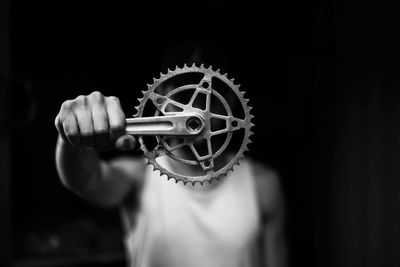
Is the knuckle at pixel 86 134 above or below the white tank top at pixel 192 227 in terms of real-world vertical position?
above

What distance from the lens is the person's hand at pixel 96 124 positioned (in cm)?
38

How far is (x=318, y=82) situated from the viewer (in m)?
0.70

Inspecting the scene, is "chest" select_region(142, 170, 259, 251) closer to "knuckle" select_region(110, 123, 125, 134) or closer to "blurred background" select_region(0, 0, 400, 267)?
"blurred background" select_region(0, 0, 400, 267)

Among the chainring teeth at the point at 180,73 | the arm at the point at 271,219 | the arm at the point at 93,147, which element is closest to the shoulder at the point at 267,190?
the arm at the point at 271,219

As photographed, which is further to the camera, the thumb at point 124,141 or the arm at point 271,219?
the arm at point 271,219

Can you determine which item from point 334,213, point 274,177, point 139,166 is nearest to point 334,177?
point 334,213

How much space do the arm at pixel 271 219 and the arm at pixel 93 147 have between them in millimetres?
201

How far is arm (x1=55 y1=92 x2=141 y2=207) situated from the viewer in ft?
1.24

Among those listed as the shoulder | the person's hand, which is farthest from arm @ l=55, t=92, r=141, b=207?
the shoulder

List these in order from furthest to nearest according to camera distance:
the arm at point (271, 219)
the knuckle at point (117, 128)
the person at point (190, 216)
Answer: the arm at point (271, 219), the person at point (190, 216), the knuckle at point (117, 128)

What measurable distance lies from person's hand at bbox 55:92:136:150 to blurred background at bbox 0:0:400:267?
23 centimetres

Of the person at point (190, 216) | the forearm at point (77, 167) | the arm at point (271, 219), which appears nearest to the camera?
the forearm at point (77, 167)

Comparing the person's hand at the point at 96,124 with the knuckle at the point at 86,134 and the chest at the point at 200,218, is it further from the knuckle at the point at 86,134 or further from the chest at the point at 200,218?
the chest at the point at 200,218

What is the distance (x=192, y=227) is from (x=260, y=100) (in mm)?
315
